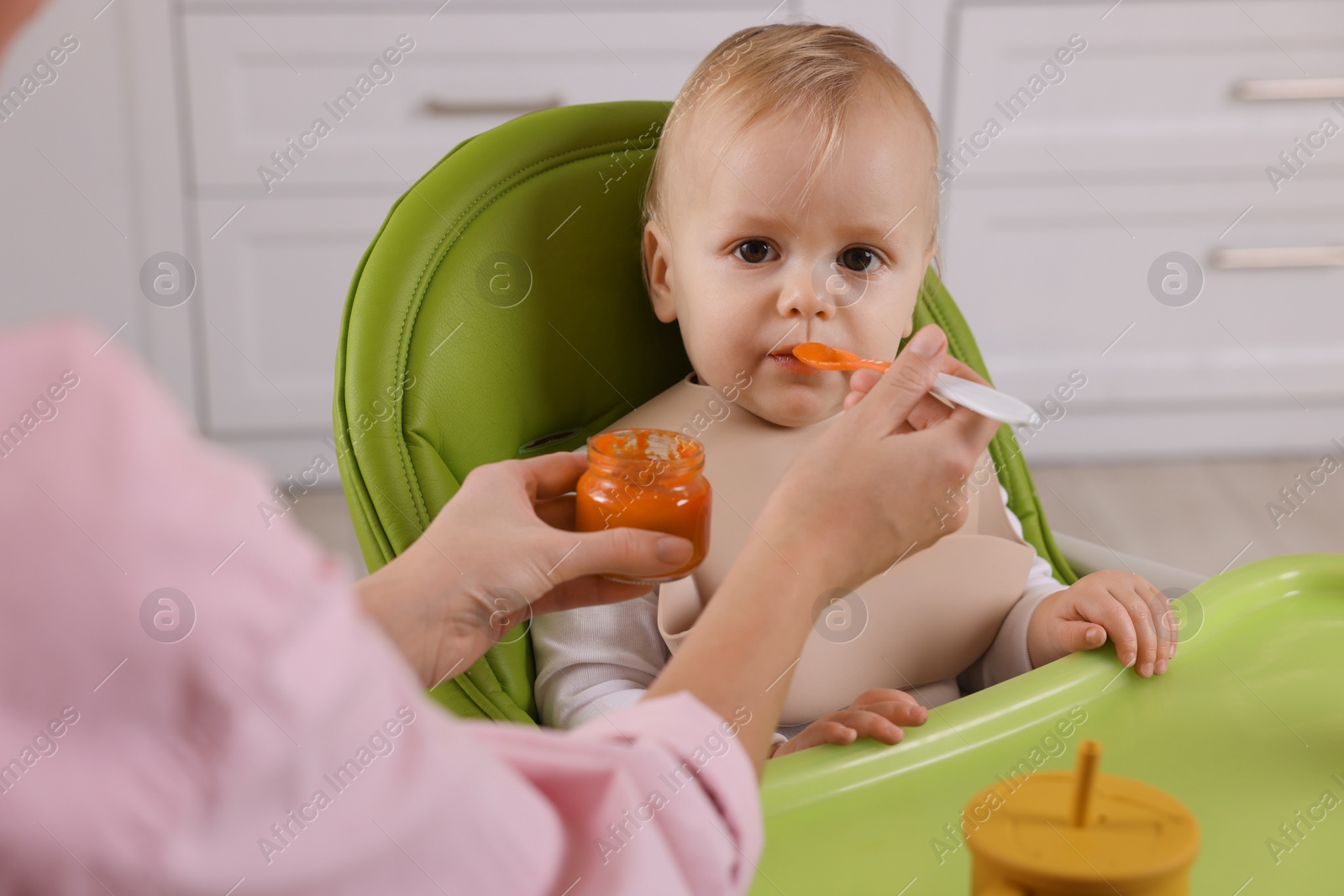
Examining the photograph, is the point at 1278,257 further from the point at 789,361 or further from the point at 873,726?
the point at 873,726

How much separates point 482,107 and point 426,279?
1.24 metres

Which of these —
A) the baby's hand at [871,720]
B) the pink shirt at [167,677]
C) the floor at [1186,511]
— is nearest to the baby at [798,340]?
the baby's hand at [871,720]

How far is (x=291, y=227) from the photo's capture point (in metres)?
2.08

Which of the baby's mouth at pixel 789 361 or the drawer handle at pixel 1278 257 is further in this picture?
the drawer handle at pixel 1278 257

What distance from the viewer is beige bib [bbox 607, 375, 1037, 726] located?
903mm

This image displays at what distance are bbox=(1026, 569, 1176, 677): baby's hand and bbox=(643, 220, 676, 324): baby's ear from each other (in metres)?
0.37

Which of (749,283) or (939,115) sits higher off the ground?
(749,283)

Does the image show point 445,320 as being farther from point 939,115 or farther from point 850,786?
point 939,115

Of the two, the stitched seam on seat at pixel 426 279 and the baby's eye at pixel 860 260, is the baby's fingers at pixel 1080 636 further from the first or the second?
the stitched seam on seat at pixel 426 279

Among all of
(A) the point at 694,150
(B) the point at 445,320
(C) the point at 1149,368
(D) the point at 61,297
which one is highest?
(A) the point at 694,150

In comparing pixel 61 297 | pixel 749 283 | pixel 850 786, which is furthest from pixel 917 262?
pixel 61 297

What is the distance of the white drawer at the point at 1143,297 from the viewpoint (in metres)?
2.21

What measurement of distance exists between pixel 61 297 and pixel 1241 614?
1.96 meters

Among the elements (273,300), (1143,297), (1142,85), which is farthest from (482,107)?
(1143,297)
